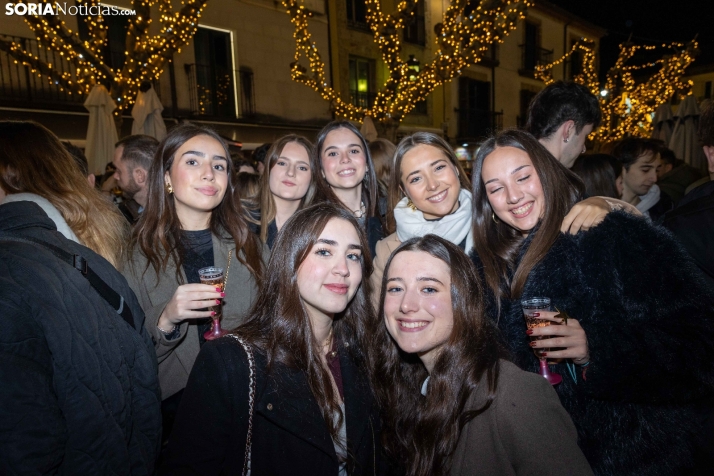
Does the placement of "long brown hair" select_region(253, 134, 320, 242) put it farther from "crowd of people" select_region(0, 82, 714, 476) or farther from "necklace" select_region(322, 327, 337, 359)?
"necklace" select_region(322, 327, 337, 359)

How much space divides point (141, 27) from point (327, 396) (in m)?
8.30

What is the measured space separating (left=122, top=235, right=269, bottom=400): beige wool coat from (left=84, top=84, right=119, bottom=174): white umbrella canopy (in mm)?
5603

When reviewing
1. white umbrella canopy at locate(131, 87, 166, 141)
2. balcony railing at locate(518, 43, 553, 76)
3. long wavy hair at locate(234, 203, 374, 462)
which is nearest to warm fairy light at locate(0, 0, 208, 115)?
white umbrella canopy at locate(131, 87, 166, 141)

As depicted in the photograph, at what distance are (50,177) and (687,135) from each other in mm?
10764

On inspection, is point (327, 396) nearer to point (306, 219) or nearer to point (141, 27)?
point (306, 219)

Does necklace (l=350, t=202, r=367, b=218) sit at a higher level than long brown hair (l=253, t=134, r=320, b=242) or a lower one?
lower

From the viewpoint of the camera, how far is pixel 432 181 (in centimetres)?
296

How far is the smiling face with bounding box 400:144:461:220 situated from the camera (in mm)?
2951

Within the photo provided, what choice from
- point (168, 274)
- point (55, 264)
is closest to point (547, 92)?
point (168, 274)

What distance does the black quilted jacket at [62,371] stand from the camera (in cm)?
134

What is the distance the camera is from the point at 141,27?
7.82 m

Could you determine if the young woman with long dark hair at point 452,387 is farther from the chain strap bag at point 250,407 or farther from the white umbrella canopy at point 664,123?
the white umbrella canopy at point 664,123

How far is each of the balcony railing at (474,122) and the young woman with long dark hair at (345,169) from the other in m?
19.0

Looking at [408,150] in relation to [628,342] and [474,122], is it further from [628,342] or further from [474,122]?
[474,122]
